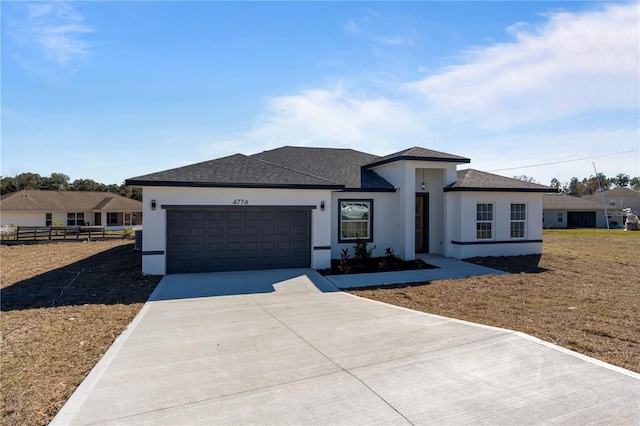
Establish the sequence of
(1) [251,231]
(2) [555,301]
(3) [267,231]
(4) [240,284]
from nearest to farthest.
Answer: (2) [555,301], (4) [240,284], (1) [251,231], (3) [267,231]

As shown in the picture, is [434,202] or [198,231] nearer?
[198,231]

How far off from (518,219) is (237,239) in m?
11.7

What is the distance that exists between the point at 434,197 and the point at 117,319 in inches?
507

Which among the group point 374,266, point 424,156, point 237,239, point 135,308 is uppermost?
point 424,156

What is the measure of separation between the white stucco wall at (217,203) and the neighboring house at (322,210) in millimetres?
31

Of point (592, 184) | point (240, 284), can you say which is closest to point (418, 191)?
point (240, 284)

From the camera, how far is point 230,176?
12.1 meters

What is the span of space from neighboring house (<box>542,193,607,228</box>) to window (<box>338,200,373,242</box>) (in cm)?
3801

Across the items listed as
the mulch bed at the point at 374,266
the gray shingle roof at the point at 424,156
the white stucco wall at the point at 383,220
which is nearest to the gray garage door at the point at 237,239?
the mulch bed at the point at 374,266

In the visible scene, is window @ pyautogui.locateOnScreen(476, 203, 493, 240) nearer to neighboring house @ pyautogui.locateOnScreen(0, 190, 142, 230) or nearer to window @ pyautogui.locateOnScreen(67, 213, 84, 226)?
neighboring house @ pyautogui.locateOnScreen(0, 190, 142, 230)

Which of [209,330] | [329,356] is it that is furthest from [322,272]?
[329,356]

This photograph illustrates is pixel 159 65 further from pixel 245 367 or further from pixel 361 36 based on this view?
pixel 245 367

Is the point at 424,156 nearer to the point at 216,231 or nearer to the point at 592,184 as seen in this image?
the point at 216,231

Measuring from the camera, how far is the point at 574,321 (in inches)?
270
